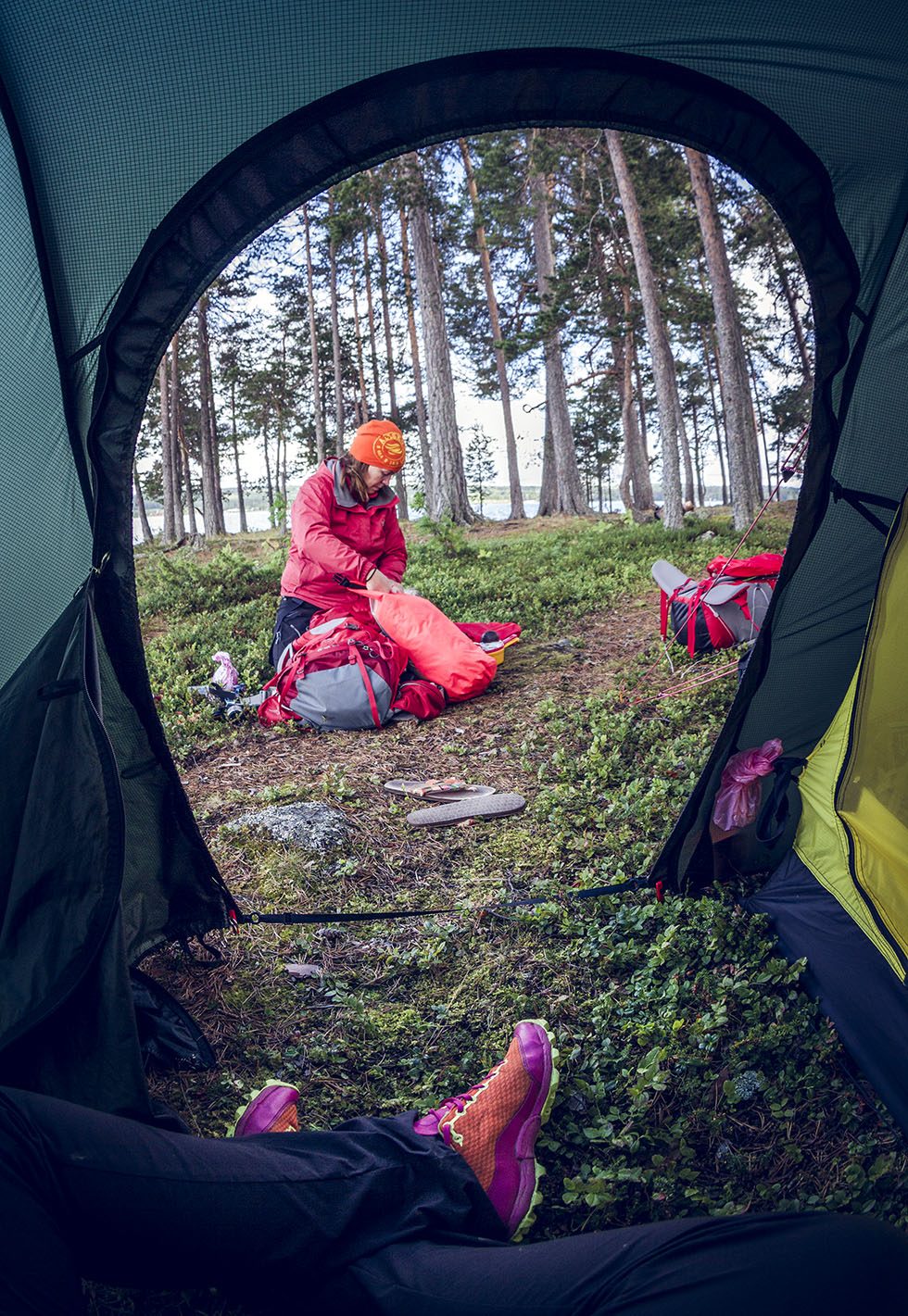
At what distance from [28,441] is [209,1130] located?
70.5 inches

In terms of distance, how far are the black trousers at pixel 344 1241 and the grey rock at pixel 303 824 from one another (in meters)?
1.76

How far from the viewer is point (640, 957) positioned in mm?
2477

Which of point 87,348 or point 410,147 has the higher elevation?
point 410,147

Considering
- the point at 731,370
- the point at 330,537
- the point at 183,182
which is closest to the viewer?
the point at 183,182

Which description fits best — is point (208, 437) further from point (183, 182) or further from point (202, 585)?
point (183, 182)

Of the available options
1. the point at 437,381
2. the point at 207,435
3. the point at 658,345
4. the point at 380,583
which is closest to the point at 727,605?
the point at 380,583

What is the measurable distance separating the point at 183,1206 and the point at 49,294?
2033mm

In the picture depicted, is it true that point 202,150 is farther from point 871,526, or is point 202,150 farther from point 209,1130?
point 209,1130

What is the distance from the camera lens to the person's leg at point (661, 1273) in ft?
3.68

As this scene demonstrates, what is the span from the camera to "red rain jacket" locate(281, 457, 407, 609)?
5016 mm

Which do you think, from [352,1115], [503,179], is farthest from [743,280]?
[352,1115]

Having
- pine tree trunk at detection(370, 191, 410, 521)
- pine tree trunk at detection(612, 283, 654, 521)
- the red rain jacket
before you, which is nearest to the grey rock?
the red rain jacket

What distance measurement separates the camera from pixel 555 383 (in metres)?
15.2

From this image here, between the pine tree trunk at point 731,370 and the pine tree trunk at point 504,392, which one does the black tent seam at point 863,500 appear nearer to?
the pine tree trunk at point 731,370
